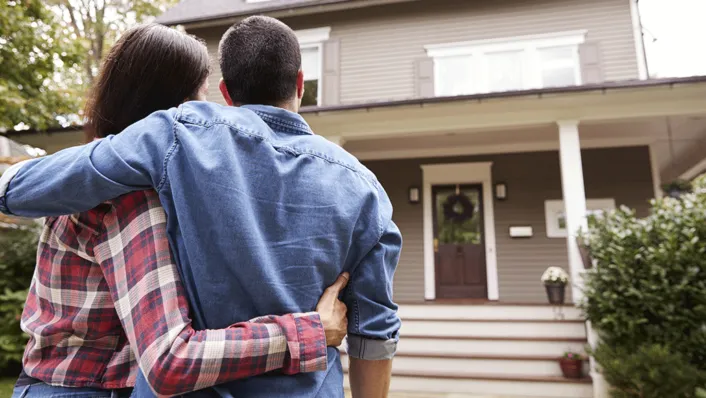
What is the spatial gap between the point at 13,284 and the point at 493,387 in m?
6.45

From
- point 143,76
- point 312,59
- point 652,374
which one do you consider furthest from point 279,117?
point 312,59

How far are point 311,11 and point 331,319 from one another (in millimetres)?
8582

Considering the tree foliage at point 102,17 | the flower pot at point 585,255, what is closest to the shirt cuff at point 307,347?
the flower pot at point 585,255

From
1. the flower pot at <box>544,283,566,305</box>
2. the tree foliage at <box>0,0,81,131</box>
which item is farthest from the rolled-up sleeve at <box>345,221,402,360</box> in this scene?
the tree foliage at <box>0,0,81,131</box>

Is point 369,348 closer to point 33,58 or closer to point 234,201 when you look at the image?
point 234,201

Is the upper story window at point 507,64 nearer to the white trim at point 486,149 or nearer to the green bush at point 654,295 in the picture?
the white trim at point 486,149

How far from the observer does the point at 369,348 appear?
0.92 meters

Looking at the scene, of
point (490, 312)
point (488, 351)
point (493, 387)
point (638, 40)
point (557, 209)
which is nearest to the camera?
point (493, 387)

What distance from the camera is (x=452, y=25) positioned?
811cm

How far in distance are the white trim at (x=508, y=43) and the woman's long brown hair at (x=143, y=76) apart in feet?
25.3

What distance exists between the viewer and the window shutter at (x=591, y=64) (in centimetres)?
711

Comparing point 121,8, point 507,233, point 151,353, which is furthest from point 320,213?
point 121,8

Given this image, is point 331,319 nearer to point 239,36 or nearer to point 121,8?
point 239,36

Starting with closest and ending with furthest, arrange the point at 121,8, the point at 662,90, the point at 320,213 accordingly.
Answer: the point at 320,213 < the point at 662,90 < the point at 121,8
